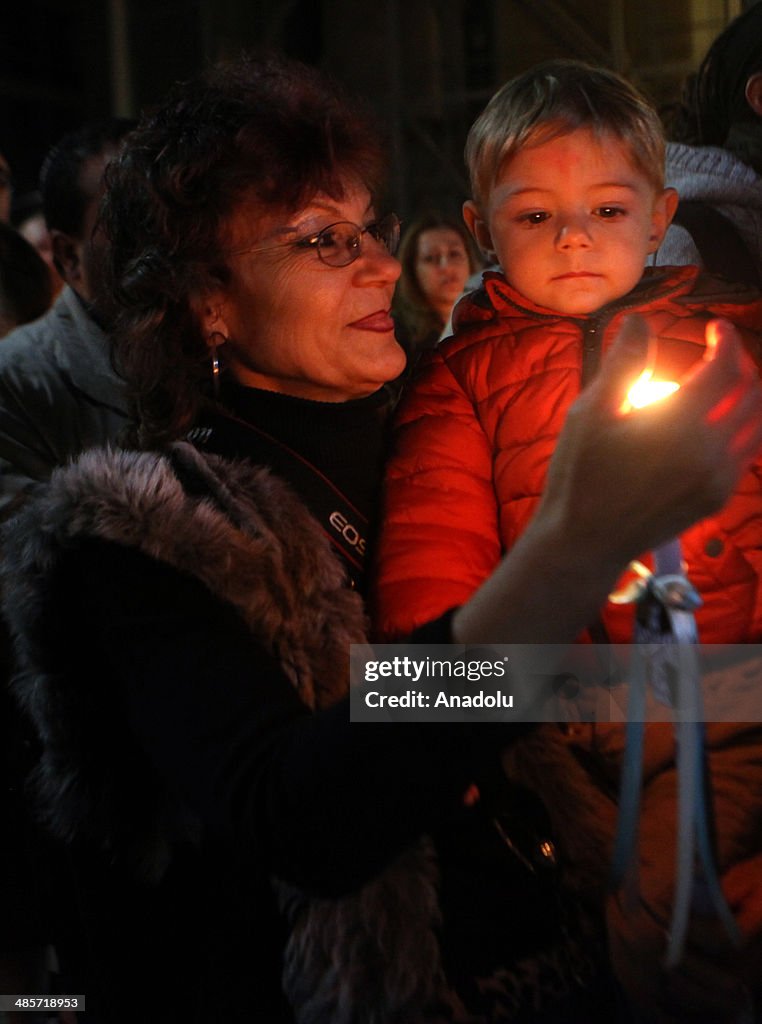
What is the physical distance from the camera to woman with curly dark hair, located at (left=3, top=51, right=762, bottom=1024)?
1.03 m

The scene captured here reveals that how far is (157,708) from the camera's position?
1236 mm

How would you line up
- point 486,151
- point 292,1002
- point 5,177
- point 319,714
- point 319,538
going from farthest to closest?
point 5,177 → point 486,151 → point 319,538 → point 292,1002 → point 319,714

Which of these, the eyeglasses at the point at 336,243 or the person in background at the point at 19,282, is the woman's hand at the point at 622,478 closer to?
the eyeglasses at the point at 336,243

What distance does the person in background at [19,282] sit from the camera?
10.1ft

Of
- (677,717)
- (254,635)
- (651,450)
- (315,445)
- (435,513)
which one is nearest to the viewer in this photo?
(651,450)

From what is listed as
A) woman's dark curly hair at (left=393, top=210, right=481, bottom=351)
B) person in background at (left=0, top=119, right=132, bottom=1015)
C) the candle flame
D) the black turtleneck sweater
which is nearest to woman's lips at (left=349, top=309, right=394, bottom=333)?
the black turtleneck sweater

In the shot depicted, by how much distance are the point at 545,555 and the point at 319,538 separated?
481mm

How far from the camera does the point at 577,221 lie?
163cm

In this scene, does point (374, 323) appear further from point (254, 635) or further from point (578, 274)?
point (254, 635)

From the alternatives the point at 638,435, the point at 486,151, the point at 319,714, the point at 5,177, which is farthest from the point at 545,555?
the point at 5,177

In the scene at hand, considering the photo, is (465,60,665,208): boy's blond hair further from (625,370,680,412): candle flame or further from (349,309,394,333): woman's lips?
(625,370,680,412): candle flame

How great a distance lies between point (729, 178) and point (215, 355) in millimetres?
888

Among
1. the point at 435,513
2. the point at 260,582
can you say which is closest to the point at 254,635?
the point at 260,582

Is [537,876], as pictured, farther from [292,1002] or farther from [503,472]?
[503,472]
